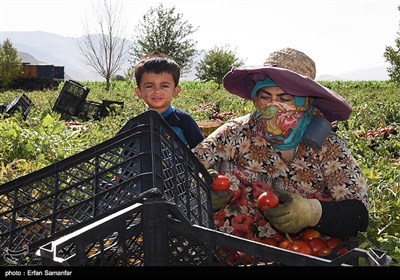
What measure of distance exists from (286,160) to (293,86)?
366 mm


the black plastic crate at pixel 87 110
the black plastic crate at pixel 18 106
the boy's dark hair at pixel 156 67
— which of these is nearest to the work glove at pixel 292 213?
the boy's dark hair at pixel 156 67

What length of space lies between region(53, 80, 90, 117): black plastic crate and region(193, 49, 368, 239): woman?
7.65 metres

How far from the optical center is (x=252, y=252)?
123 cm

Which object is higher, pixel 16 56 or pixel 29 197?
pixel 16 56

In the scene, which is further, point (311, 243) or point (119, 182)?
point (311, 243)

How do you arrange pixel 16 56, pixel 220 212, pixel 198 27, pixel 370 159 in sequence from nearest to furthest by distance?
pixel 220 212 < pixel 370 159 < pixel 16 56 < pixel 198 27

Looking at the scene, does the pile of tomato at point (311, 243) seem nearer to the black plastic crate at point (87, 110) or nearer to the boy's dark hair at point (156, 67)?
the boy's dark hair at point (156, 67)

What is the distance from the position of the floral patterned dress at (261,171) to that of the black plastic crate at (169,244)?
996 millimetres

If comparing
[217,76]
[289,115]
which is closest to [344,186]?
[289,115]

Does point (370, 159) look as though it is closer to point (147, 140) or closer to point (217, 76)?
point (147, 140)

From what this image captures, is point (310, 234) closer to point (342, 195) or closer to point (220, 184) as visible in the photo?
point (342, 195)

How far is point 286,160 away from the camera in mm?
2475

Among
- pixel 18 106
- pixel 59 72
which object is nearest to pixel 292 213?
pixel 18 106

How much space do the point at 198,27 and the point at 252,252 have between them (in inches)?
1729
